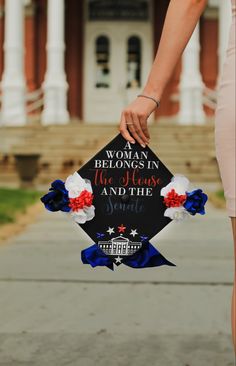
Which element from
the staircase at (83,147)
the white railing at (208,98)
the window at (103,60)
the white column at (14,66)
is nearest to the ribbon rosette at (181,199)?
the staircase at (83,147)

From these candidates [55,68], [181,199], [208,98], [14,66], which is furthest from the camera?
[208,98]

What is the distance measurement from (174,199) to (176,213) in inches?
2.0

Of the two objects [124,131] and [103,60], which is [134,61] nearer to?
[103,60]

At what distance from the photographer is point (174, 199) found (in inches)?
84.3

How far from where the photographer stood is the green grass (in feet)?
27.2

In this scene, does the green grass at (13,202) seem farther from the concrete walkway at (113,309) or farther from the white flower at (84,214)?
the white flower at (84,214)

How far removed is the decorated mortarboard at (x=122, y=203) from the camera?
2.15m

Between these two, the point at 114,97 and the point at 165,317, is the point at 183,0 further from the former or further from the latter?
the point at 114,97

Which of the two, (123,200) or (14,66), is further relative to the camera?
(14,66)

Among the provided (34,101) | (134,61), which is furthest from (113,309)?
(134,61)

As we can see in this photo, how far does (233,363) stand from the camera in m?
Answer: 2.87

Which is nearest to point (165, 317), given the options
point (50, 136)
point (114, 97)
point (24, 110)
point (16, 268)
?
point (16, 268)

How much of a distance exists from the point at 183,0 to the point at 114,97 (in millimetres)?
19297

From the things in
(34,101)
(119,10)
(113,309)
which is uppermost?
(119,10)
